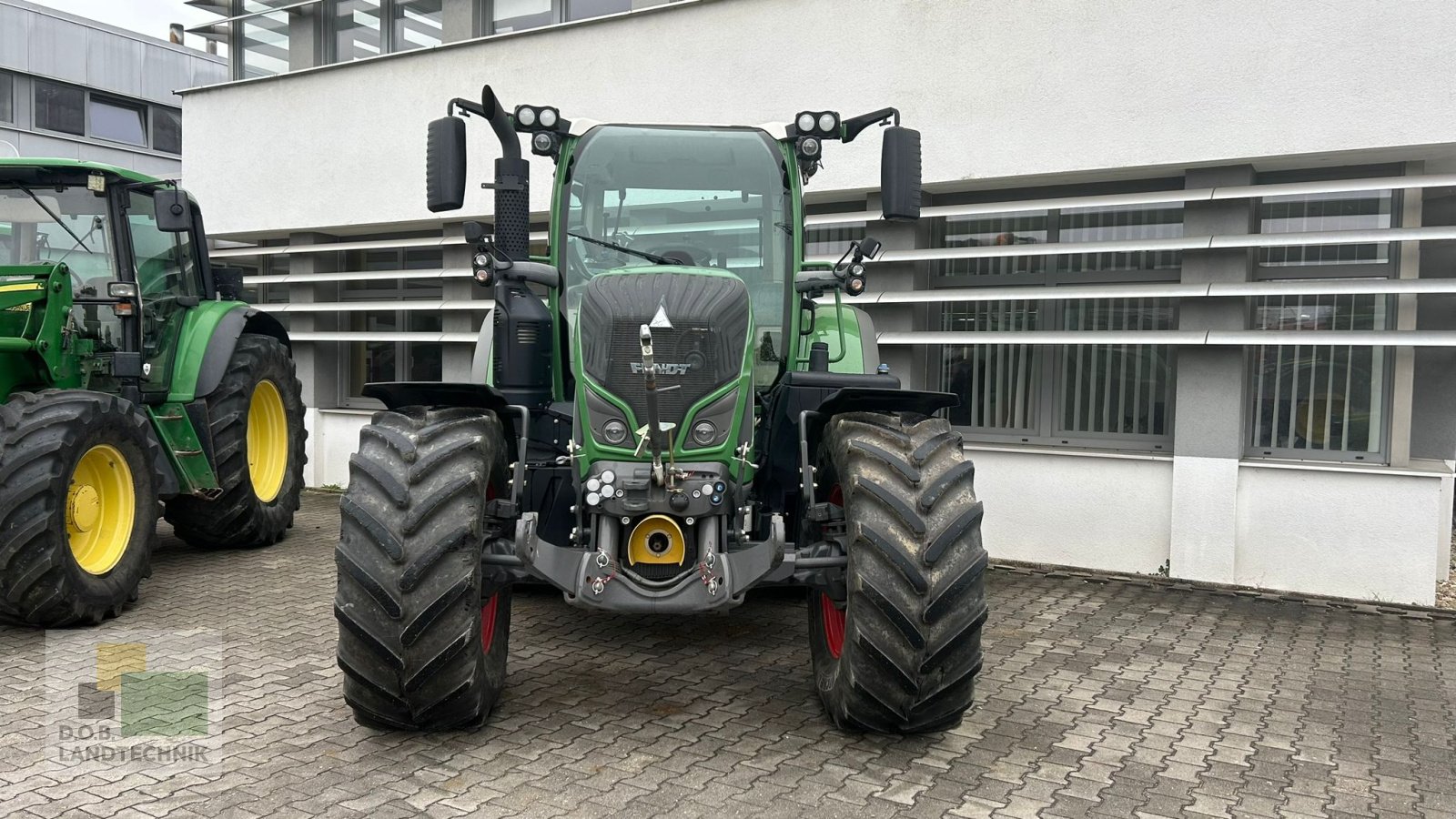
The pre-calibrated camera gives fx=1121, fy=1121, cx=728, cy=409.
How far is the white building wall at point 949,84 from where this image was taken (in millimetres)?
6453

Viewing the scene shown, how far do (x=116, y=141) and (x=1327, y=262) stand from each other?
26.0 metres

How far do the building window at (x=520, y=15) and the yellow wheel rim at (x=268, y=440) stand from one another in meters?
4.04

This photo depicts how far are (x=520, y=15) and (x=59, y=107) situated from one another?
19.2m

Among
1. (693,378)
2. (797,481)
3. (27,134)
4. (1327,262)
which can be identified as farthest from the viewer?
(27,134)

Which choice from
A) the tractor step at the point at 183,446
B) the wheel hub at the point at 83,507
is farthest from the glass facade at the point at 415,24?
the wheel hub at the point at 83,507

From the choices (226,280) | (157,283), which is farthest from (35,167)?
(226,280)

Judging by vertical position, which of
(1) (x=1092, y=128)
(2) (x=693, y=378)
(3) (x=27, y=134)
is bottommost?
(2) (x=693, y=378)

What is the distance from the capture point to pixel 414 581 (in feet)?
11.9

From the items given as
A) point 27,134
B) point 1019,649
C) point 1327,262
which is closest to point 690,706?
point 1019,649

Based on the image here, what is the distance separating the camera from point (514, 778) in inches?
141

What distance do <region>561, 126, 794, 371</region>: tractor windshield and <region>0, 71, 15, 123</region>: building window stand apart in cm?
2378

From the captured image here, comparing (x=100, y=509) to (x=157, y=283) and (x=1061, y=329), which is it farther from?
(x=1061, y=329)

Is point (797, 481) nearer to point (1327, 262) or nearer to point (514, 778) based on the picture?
point (514, 778)

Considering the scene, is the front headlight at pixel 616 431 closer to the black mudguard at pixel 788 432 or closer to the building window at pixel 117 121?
the black mudguard at pixel 788 432
